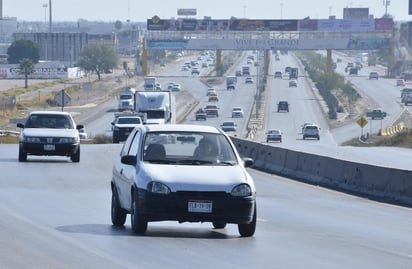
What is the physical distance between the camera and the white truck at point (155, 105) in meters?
67.1

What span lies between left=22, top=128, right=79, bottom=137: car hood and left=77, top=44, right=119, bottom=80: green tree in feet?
466

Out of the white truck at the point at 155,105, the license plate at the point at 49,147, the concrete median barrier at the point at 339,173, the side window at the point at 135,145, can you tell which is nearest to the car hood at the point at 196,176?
the side window at the point at 135,145

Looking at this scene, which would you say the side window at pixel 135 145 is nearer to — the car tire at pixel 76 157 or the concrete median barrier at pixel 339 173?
the concrete median barrier at pixel 339 173

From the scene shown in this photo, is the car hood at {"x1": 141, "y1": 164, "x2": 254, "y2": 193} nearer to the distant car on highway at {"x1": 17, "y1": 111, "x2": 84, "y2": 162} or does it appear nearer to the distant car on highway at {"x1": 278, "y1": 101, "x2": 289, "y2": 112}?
the distant car on highway at {"x1": 17, "y1": 111, "x2": 84, "y2": 162}

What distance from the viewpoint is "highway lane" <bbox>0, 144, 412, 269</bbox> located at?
13.6 meters

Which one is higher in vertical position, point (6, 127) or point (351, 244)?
point (351, 244)

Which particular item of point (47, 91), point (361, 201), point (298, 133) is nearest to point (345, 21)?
point (47, 91)

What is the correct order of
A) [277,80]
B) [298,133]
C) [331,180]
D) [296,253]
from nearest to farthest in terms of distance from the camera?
[296,253], [331,180], [298,133], [277,80]

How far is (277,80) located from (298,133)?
8107cm

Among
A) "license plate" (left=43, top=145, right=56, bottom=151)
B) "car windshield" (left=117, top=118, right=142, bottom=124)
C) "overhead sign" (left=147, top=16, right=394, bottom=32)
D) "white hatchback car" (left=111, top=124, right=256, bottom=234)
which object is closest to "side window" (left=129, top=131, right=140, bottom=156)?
"white hatchback car" (left=111, top=124, right=256, bottom=234)

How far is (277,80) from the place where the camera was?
165m

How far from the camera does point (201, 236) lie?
16.4 meters

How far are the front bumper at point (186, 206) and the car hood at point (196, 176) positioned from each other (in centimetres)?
9

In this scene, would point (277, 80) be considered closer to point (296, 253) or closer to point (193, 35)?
point (193, 35)
